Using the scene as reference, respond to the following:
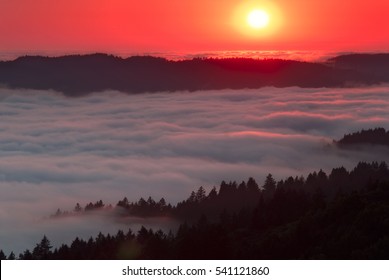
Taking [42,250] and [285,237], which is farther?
[42,250]

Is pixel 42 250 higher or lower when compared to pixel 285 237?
higher

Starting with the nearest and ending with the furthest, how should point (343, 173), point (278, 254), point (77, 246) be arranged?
point (278, 254)
point (77, 246)
point (343, 173)

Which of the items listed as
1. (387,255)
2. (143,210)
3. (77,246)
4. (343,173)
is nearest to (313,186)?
(343,173)

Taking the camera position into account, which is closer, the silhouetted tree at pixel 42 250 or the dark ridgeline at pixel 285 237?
the dark ridgeline at pixel 285 237

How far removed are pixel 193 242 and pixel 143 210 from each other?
8920 cm

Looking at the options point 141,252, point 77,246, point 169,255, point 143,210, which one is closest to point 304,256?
point 169,255

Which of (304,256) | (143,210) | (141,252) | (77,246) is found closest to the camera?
(304,256)

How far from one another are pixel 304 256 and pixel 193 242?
8.22 meters

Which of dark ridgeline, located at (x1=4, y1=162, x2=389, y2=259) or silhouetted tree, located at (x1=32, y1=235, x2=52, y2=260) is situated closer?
dark ridgeline, located at (x1=4, y1=162, x2=389, y2=259)

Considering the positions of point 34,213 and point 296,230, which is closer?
point 296,230

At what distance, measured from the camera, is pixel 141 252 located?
174 ft

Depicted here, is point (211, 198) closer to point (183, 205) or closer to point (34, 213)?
point (183, 205)

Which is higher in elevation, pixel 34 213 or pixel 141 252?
pixel 34 213

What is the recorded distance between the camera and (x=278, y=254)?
155 ft
